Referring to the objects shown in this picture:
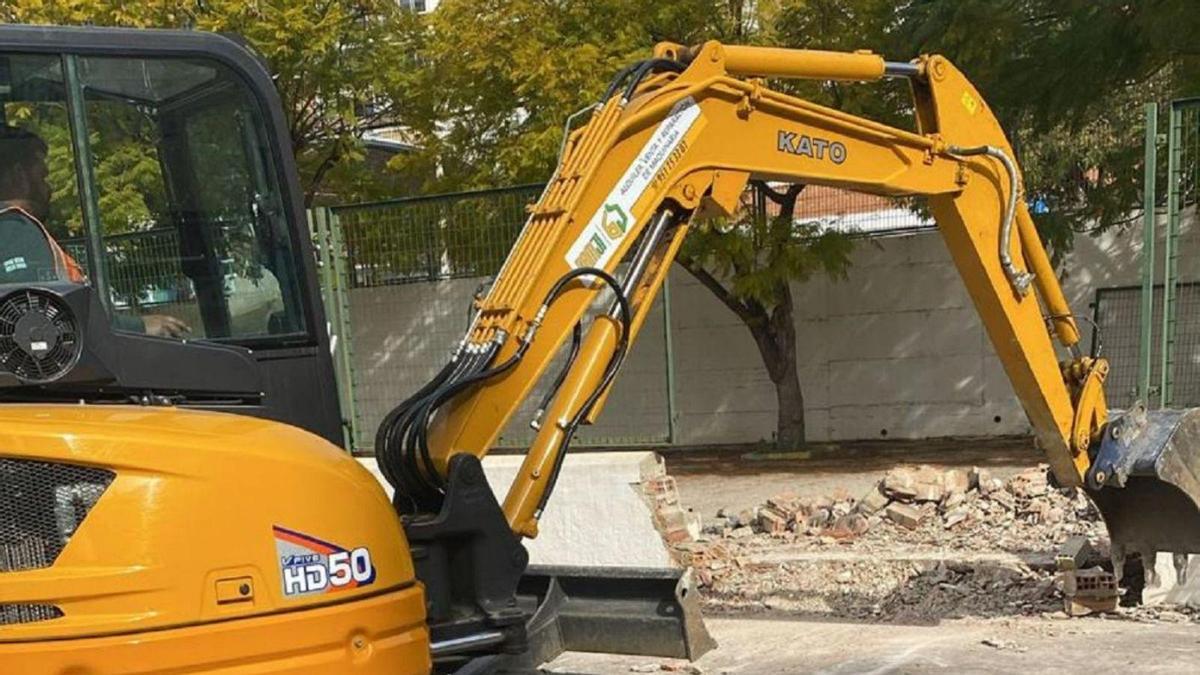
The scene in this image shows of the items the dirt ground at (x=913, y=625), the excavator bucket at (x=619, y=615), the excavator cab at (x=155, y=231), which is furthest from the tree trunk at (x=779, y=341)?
the excavator cab at (x=155, y=231)

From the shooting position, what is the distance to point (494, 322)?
4.23m

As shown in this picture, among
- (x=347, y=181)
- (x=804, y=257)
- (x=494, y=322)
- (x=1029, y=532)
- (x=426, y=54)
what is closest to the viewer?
(x=494, y=322)

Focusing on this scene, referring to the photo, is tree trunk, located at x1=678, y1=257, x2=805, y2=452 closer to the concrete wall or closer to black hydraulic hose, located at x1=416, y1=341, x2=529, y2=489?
the concrete wall

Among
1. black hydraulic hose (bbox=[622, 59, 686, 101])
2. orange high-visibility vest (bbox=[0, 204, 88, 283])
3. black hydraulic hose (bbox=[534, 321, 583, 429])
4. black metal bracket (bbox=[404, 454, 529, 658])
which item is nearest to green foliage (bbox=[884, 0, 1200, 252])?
black hydraulic hose (bbox=[622, 59, 686, 101])

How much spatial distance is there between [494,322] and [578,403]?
1.44ft

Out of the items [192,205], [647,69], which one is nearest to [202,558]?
[192,205]

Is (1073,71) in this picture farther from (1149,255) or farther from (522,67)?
(522,67)

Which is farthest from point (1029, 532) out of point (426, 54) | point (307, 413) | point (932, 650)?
point (426, 54)

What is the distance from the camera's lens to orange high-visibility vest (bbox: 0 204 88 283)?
335 cm

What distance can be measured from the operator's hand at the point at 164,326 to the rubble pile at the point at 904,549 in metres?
4.75

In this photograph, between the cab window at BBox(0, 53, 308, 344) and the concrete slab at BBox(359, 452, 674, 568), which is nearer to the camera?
the cab window at BBox(0, 53, 308, 344)

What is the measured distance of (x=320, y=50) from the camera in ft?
45.7

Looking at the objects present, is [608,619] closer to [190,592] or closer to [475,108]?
[190,592]

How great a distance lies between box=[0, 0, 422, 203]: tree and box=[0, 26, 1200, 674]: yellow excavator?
9.27m
